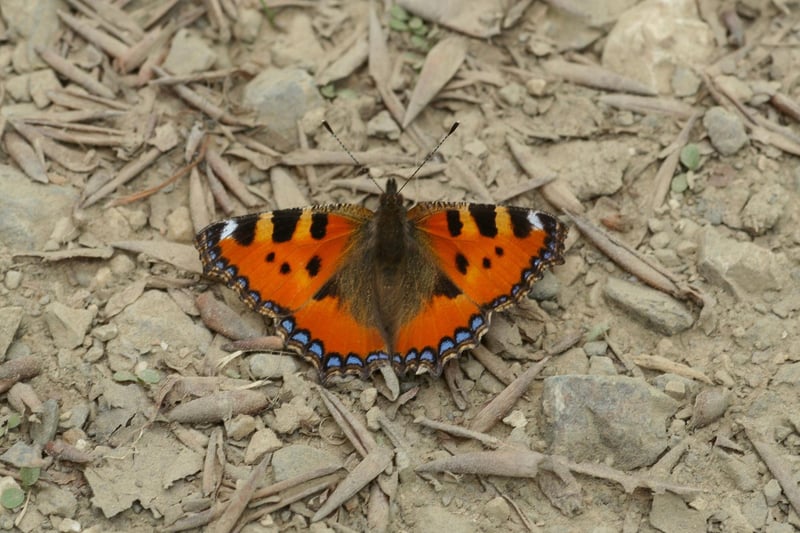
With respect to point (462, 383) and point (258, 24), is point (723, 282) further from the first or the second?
point (258, 24)

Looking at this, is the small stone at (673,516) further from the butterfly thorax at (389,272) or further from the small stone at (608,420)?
the butterfly thorax at (389,272)

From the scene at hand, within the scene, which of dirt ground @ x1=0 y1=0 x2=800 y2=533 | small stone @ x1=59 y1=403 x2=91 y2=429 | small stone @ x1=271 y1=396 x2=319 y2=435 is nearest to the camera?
dirt ground @ x1=0 y1=0 x2=800 y2=533

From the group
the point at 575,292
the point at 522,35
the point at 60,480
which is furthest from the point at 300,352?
the point at 522,35

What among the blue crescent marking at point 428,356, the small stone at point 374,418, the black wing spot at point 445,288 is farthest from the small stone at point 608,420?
the small stone at point 374,418

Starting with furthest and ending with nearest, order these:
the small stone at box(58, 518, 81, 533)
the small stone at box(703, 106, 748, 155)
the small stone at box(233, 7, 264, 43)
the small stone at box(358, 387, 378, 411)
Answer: the small stone at box(233, 7, 264, 43) → the small stone at box(703, 106, 748, 155) → the small stone at box(358, 387, 378, 411) → the small stone at box(58, 518, 81, 533)

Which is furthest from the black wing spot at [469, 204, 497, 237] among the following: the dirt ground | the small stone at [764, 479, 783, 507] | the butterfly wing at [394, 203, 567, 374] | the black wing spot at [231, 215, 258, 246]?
the small stone at [764, 479, 783, 507]

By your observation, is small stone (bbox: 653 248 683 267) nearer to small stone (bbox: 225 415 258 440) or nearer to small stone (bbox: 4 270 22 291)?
small stone (bbox: 225 415 258 440)

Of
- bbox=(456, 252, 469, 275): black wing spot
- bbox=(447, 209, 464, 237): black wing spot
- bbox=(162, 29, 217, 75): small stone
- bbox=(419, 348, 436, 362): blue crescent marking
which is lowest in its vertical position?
bbox=(419, 348, 436, 362): blue crescent marking
